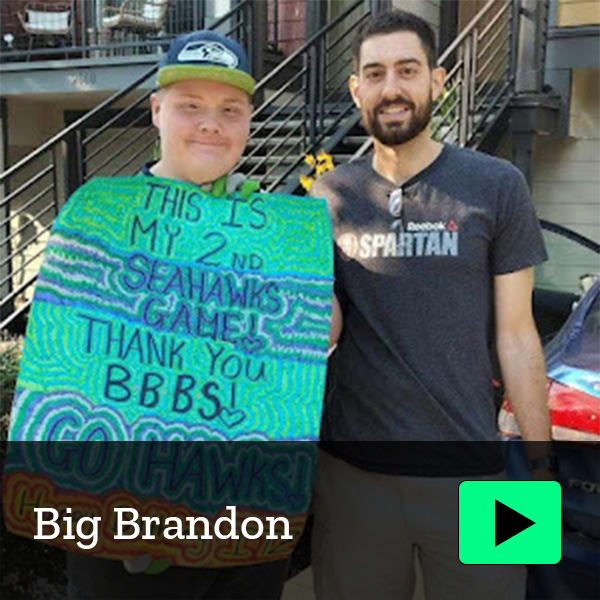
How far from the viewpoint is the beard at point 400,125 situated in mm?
1970

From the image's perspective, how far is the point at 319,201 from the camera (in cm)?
193

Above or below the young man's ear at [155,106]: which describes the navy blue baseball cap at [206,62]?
above

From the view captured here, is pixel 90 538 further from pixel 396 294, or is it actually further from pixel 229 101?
pixel 229 101

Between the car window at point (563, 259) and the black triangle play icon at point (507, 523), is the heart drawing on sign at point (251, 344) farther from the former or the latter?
the car window at point (563, 259)

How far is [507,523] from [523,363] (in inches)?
15.4

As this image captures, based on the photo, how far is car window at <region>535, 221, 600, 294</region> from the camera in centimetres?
409

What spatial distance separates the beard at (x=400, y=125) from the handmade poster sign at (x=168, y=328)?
1.12ft

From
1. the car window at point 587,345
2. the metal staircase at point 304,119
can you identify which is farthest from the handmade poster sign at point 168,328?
the metal staircase at point 304,119

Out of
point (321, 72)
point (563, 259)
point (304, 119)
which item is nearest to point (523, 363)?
point (563, 259)

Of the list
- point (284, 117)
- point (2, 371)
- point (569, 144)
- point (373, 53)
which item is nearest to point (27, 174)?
point (284, 117)

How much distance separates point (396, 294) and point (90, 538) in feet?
2.73

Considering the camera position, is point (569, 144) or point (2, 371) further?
point (569, 144)

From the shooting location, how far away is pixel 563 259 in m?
4.29

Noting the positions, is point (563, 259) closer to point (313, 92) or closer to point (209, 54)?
point (313, 92)
